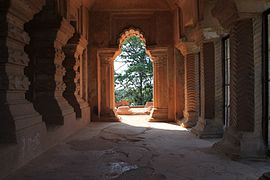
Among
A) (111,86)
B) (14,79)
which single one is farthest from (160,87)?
(14,79)

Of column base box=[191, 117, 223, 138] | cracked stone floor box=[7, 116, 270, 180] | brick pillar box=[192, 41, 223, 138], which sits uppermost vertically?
brick pillar box=[192, 41, 223, 138]

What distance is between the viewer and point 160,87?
10.2m

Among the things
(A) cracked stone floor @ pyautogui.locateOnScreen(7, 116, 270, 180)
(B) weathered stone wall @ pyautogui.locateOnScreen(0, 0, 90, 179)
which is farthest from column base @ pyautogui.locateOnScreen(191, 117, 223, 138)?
(B) weathered stone wall @ pyautogui.locateOnScreen(0, 0, 90, 179)

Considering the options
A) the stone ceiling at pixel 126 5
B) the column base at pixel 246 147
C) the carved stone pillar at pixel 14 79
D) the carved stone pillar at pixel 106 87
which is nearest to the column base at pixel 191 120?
the carved stone pillar at pixel 106 87

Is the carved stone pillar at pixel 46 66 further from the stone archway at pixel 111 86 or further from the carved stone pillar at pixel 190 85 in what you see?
the stone archway at pixel 111 86

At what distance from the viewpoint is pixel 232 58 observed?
473cm

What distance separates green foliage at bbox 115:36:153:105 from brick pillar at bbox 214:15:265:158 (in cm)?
1837

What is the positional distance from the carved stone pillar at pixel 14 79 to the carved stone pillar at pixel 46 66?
1674 mm

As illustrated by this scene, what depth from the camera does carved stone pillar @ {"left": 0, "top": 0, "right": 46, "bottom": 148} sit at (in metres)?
4.00

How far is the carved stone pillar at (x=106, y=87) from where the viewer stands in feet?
33.9

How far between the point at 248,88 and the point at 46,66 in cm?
433

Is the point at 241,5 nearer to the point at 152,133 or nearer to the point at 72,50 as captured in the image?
the point at 152,133

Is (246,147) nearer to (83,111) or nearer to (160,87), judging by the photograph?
(83,111)

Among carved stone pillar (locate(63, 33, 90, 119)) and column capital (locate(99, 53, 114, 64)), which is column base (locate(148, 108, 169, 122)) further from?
carved stone pillar (locate(63, 33, 90, 119))
